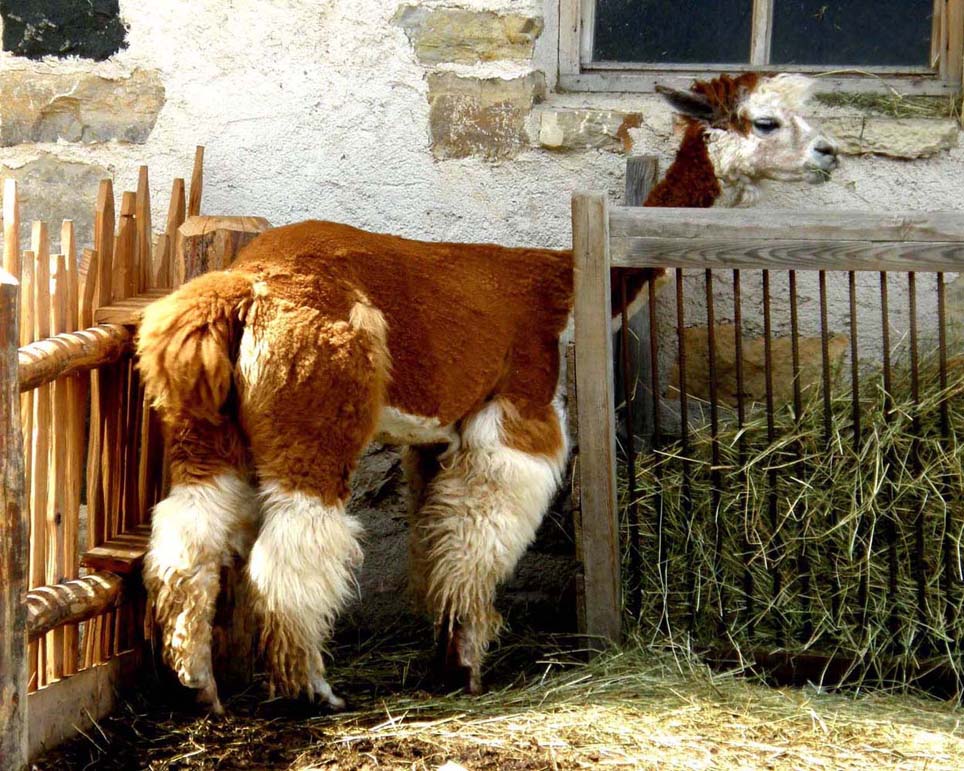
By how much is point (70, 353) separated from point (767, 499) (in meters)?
2.42

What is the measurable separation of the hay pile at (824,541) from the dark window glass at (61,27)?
2730mm

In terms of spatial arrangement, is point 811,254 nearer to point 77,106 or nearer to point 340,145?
point 340,145

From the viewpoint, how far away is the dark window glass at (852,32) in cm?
522

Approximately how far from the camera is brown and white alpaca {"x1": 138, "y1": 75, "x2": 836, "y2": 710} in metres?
3.65

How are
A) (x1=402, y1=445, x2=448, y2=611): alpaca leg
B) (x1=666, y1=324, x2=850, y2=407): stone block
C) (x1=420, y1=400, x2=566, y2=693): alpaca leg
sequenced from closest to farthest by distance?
(x1=420, y1=400, x2=566, y2=693): alpaca leg → (x1=402, y1=445, x2=448, y2=611): alpaca leg → (x1=666, y1=324, x2=850, y2=407): stone block

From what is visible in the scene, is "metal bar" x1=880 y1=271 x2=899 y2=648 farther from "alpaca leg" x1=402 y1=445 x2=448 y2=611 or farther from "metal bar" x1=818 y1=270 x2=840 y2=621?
"alpaca leg" x1=402 y1=445 x2=448 y2=611

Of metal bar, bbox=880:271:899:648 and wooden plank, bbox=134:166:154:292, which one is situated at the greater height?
wooden plank, bbox=134:166:154:292

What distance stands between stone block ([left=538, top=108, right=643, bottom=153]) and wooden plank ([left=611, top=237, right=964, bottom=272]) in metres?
0.93

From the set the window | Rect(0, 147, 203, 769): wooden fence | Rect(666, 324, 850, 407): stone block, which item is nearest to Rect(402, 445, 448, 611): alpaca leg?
Rect(0, 147, 203, 769): wooden fence

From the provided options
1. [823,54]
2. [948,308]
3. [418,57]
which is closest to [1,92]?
[418,57]

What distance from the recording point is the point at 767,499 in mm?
4434

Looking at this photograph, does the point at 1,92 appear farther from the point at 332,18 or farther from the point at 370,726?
the point at 370,726

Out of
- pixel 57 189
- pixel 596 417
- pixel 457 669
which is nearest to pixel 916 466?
pixel 596 417

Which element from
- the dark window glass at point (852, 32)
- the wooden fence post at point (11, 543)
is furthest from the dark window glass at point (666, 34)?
the wooden fence post at point (11, 543)
